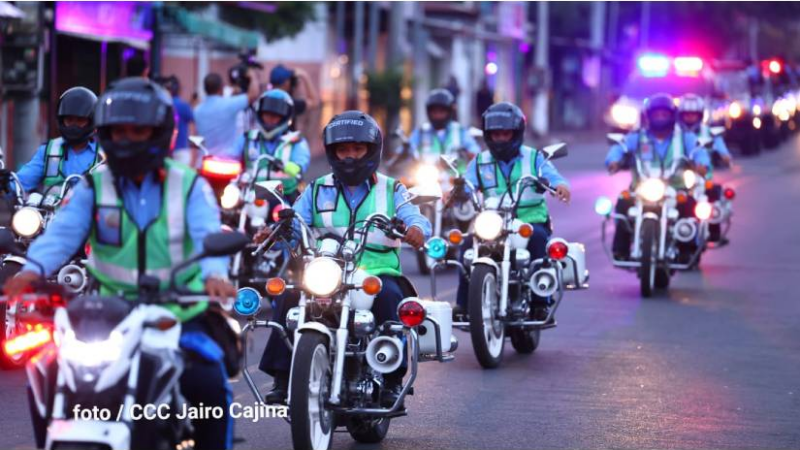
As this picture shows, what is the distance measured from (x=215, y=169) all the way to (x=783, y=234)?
10.1 m

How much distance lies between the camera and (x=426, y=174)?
17.3 meters

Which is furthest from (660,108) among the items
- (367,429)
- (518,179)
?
(367,429)

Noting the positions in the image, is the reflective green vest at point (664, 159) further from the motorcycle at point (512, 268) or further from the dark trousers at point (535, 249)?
the motorcycle at point (512, 268)

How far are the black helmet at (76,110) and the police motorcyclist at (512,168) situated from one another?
2.74 meters

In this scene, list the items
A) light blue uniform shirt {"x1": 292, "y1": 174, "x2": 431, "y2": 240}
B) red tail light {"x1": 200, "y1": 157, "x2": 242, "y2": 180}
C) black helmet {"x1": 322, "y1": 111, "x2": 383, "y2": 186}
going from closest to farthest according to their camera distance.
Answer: black helmet {"x1": 322, "y1": 111, "x2": 383, "y2": 186} → light blue uniform shirt {"x1": 292, "y1": 174, "x2": 431, "y2": 240} → red tail light {"x1": 200, "y1": 157, "x2": 242, "y2": 180}

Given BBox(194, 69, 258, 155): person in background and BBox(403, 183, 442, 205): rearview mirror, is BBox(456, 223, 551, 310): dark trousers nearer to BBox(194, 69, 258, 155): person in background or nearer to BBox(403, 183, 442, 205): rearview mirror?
BBox(403, 183, 442, 205): rearview mirror

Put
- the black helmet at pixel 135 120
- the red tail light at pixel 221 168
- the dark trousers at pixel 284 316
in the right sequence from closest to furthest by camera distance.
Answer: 1. the black helmet at pixel 135 120
2. the dark trousers at pixel 284 316
3. the red tail light at pixel 221 168

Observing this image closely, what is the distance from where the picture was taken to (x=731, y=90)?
4381cm

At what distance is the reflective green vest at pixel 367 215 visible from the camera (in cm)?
830

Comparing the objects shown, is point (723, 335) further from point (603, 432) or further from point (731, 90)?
point (731, 90)

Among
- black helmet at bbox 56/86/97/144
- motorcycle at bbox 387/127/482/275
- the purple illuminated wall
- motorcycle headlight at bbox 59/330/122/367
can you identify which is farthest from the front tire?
the purple illuminated wall

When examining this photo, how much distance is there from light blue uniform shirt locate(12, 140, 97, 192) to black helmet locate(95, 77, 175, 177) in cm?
481

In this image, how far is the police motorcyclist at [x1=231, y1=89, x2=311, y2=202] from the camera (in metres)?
13.9

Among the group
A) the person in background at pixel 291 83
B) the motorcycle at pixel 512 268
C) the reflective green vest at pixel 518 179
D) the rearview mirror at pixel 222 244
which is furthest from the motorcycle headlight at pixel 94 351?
the person in background at pixel 291 83
